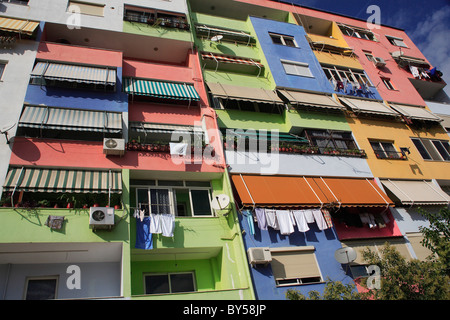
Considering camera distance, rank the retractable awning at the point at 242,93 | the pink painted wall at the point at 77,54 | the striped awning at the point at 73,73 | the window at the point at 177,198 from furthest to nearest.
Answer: the retractable awning at the point at 242,93 → the pink painted wall at the point at 77,54 → the striped awning at the point at 73,73 → the window at the point at 177,198

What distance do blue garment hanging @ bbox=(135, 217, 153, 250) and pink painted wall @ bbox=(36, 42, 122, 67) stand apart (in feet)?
27.3

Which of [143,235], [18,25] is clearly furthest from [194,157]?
[18,25]

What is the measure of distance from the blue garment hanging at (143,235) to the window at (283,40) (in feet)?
51.4

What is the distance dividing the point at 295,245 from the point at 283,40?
1493cm

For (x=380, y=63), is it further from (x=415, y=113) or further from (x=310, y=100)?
(x=310, y=100)

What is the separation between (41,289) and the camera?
32.9ft

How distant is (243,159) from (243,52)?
9.11m

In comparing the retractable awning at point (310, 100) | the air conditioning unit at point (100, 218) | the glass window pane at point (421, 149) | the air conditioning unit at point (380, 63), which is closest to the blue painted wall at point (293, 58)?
the retractable awning at point (310, 100)

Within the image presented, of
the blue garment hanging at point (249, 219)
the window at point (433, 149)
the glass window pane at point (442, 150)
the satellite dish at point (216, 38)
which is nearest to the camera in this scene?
the blue garment hanging at point (249, 219)

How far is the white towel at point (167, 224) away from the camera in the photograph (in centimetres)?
1127

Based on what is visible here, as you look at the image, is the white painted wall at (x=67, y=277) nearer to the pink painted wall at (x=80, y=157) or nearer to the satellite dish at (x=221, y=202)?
the pink painted wall at (x=80, y=157)

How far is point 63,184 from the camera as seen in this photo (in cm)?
1098

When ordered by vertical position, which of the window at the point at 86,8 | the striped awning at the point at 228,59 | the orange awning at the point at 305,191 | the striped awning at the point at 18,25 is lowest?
the orange awning at the point at 305,191

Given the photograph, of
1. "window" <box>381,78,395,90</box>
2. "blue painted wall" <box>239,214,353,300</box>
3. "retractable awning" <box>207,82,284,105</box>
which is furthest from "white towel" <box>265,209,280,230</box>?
"window" <box>381,78,395,90</box>
